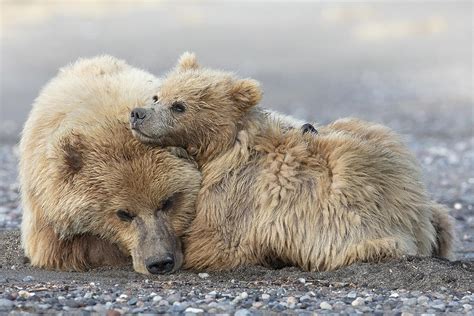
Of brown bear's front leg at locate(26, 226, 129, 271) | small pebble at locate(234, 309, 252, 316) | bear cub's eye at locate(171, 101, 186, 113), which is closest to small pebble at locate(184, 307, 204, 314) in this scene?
small pebble at locate(234, 309, 252, 316)

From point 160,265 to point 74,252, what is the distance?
75 centimetres

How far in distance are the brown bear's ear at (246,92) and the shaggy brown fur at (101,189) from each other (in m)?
0.59

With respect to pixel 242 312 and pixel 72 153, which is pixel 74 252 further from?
pixel 242 312

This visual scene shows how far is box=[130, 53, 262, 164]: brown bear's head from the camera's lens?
741cm

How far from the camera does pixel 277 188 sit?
7.29 meters

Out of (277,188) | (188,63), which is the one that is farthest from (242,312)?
(188,63)

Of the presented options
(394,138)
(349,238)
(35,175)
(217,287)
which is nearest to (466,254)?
(394,138)

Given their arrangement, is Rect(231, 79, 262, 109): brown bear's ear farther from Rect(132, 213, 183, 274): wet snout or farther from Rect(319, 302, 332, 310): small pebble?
Rect(319, 302, 332, 310): small pebble

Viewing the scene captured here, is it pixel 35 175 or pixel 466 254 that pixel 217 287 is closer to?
pixel 35 175

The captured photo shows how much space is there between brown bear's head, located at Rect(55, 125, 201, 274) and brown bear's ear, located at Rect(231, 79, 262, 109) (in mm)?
616

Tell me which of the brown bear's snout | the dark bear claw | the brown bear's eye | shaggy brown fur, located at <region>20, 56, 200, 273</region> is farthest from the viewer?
the dark bear claw

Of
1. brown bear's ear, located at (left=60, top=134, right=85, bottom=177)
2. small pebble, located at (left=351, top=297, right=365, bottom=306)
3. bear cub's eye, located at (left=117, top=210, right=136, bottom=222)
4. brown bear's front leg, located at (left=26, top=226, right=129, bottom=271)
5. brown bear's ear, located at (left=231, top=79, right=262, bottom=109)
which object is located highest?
brown bear's ear, located at (left=231, top=79, right=262, bottom=109)

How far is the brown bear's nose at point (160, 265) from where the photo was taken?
282 inches

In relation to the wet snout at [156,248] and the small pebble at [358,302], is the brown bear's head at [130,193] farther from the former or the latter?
the small pebble at [358,302]
